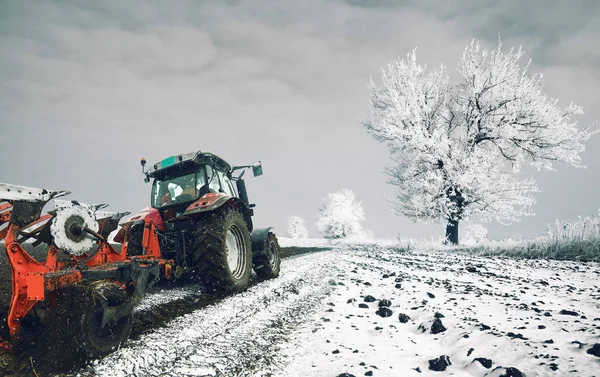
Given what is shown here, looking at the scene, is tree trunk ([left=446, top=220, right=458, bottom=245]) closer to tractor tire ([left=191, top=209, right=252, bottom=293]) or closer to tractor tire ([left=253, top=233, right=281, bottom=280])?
tractor tire ([left=253, top=233, right=281, bottom=280])

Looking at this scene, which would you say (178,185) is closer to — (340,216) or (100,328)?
(100,328)

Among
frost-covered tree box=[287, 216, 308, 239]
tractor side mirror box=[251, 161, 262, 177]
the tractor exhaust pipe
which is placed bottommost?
frost-covered tree box=[287, 216, 308, 239]

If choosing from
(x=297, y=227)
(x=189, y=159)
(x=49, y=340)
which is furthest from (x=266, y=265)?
(x=297, y=227)

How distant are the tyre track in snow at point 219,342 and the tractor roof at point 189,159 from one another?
2349 millimetres

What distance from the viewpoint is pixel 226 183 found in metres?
6.36

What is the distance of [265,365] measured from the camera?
2.32 metres

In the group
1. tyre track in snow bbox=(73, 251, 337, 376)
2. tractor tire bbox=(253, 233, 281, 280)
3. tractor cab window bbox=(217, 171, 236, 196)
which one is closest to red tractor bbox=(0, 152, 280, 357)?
tyre track in snow bbox=(73, 251, 337, 376)

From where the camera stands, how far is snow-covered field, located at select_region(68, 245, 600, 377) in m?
2.10

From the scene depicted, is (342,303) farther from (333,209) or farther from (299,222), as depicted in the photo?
(299,222)

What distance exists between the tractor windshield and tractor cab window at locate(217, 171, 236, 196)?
0.56 m

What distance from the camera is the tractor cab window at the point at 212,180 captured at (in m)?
5.64

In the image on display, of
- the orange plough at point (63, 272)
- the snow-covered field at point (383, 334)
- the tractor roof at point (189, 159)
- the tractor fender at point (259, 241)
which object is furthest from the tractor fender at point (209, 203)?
the orange plough at point (63, 272)

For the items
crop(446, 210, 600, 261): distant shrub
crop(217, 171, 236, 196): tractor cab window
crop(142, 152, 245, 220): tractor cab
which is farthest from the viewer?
crop(446, 210, 600, 261): distant shrub

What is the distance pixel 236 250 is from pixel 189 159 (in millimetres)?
1688
